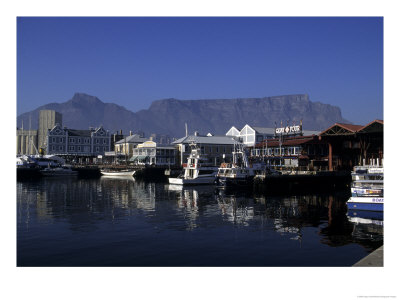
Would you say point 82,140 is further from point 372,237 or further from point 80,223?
point 372,237

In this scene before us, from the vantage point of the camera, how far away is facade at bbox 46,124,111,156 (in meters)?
130

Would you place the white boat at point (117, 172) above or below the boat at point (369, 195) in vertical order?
below

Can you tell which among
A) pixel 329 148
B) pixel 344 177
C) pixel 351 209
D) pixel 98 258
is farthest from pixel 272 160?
pixel 98 258

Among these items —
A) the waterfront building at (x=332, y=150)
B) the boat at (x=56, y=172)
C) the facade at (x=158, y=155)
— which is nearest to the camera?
the waterfront building at (x=332, y=150)

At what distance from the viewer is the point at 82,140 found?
136 m

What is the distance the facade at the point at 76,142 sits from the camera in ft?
426

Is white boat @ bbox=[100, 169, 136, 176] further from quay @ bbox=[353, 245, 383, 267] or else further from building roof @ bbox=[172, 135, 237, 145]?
quay @ bbox=[353, 245, 383, 267]

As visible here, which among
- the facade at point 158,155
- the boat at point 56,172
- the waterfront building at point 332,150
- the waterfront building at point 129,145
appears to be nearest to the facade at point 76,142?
the waterfront building at point 129,145

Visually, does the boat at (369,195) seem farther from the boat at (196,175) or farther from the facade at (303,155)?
the facade at (303,155)

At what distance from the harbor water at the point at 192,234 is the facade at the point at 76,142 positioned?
9636 cm

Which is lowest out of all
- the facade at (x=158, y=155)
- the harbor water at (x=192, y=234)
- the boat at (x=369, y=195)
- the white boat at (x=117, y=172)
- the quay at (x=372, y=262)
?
the harbor water at (x=192, y=234)

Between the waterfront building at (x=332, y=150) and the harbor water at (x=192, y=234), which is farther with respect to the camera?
the waterfront building at (x=332, y=150)
